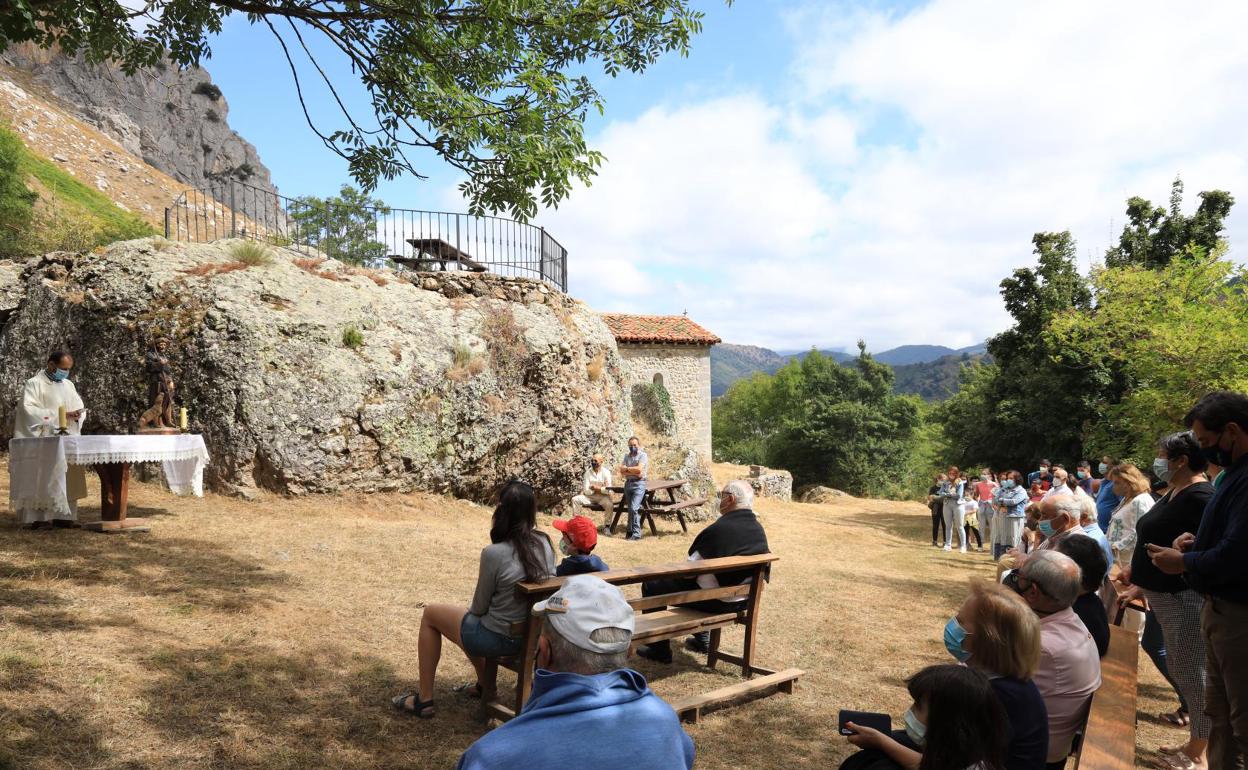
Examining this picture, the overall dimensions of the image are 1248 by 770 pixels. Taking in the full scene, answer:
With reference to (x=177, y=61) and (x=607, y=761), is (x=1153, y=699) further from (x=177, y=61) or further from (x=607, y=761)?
(x=177, y=61)

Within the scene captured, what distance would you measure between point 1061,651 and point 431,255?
13137 millimetres

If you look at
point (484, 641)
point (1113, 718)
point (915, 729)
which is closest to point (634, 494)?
point (484, 641)

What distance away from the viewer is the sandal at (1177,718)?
4629 millimetres

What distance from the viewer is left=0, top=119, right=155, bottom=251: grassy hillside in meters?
24.5

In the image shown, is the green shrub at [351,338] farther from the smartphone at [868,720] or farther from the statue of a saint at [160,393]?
the smartphone at [868,720]

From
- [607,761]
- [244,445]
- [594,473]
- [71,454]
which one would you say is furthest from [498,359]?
[607,761]

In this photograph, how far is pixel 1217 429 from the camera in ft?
10.7

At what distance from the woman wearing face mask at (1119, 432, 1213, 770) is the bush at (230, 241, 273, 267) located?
1179 centimetres

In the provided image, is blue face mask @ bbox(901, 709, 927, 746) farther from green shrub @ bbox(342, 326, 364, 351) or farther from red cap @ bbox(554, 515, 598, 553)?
green shrub @ bbox(342, 326, 364, 351)

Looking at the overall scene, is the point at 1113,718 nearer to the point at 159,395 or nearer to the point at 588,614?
the point at 588,614

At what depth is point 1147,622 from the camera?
5.07 m

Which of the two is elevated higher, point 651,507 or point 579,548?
point 579,548

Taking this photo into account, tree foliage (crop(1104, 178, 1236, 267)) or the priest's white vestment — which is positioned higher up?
tree foliage (crop(1104, 178, 1236, 267))

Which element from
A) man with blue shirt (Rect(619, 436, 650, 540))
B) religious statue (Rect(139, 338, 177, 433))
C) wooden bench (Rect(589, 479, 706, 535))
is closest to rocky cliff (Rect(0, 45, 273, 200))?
religious statue (Rect(139, 338, 177, 433))
